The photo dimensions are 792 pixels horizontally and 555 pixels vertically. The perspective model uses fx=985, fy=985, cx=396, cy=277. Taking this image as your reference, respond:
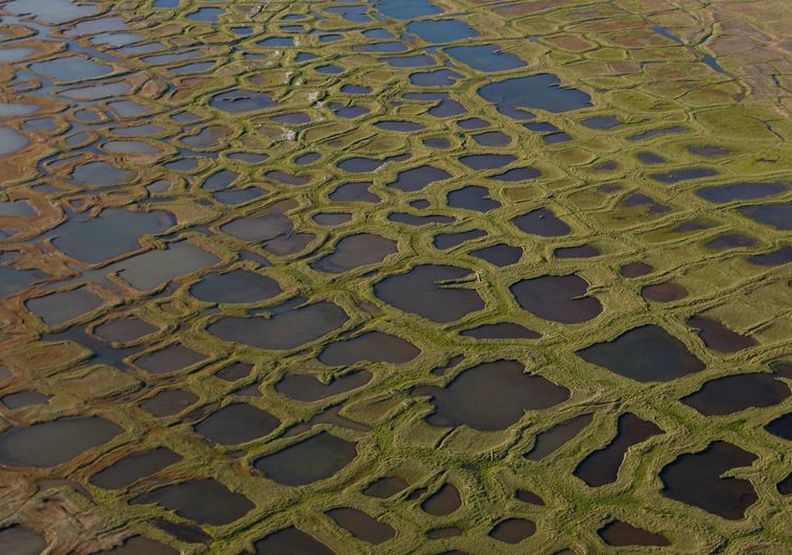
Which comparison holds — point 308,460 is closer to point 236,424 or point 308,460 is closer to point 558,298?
point 236,424

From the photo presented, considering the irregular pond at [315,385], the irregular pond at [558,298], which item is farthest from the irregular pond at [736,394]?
the irregular pond at [315,385]

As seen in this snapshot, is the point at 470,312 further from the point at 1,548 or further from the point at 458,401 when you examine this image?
the point at 1,548

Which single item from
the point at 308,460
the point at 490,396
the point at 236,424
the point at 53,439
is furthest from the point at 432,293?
the point at 53,439

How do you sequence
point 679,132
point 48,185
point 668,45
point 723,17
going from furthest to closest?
1. point 723,17
2. point 668,45
3. point 679,132
4. point 48,185

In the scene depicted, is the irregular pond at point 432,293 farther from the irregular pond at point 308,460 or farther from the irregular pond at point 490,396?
the irregular pond at point 308,460

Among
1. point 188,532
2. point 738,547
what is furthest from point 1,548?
point 738,547

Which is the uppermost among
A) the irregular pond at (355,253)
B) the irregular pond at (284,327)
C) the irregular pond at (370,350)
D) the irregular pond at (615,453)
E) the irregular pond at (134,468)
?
the irregular pond at (355,253)

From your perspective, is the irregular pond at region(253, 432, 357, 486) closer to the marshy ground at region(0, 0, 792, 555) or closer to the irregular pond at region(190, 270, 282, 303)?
the marshy ground at region(0, 0, 792, 555)

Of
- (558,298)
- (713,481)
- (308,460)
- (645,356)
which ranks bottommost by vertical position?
(713,481)

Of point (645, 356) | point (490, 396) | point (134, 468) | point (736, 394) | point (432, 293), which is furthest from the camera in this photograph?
point (432, 293)
